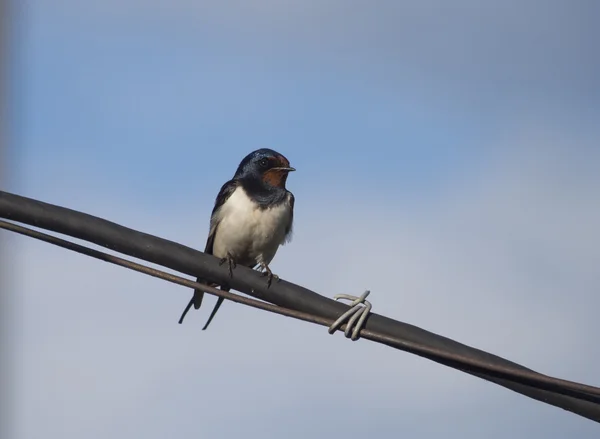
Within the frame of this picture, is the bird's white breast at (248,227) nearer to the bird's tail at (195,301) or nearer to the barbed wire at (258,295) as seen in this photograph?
the bird's tail at (195,301)

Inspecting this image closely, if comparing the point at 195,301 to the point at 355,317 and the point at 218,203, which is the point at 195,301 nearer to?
the point at 218,203

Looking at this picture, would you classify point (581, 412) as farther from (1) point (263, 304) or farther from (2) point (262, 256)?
(2) point (262, 256)

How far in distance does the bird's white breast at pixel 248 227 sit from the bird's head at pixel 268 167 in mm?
176

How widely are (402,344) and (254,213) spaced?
3556 mm

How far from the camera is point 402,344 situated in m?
3.19

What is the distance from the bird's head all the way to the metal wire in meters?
3.46

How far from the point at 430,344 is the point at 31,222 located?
1338mm

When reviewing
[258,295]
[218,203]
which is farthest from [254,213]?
[258,295]

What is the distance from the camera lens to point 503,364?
310 cm

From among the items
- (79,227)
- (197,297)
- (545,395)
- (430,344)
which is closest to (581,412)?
(545,395)

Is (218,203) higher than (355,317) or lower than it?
higher

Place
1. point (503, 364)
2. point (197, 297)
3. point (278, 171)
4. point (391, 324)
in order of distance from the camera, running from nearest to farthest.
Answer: point (503, 364) → point (391, 324) → point (197, 297) → point (278, 171)

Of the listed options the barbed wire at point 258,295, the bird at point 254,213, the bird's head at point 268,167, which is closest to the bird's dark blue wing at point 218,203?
the bird at point 254,213

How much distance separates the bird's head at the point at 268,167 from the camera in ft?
22.7
